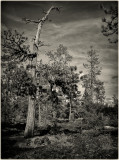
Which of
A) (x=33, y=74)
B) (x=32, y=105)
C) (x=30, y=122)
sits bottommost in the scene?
(x=30, y=122)

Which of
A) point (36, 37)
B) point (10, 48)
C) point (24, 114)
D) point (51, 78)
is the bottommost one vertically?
point (24, 114)

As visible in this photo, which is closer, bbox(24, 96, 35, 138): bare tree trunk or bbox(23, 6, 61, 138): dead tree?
bbox(24, 96, 35, 138): bare tree trunk

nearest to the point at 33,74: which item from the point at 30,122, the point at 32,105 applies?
the point at 32,105

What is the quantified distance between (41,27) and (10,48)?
3808 mm

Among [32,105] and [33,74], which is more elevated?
[33,74]

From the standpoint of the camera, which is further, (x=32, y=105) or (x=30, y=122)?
(x=32, y=105)

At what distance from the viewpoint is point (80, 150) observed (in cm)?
933

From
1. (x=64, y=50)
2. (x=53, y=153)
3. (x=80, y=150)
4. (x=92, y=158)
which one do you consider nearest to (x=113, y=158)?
(x=92, y=158)

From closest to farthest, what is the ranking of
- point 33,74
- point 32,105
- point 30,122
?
point 30,122 < point 32,105 < point 33,74

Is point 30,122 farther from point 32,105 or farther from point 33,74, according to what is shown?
point 33,74

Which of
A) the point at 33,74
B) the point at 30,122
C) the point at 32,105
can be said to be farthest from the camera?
the point at 33,74

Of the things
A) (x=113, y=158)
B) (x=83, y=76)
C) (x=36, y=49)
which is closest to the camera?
(x=113, y=158)

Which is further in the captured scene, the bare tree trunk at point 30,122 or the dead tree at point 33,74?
the dead tree at point 33,74

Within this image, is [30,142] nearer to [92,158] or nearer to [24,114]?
[92,158]
